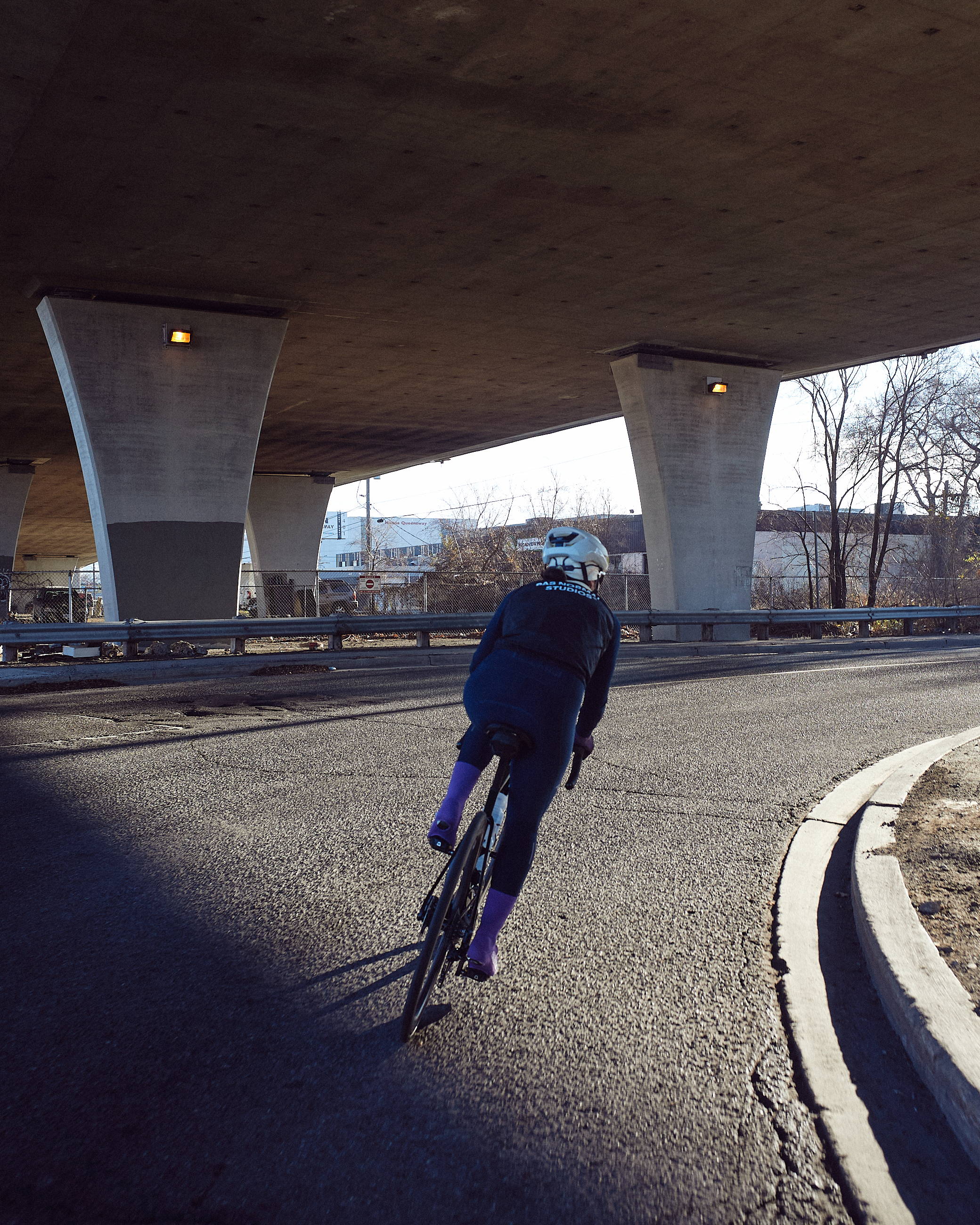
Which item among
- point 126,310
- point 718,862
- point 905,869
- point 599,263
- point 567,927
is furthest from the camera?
point 126,310

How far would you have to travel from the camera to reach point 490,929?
12.6 ft

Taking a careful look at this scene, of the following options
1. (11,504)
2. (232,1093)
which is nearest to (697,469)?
(232,1093)

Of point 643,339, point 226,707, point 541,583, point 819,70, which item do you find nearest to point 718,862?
point 541,583

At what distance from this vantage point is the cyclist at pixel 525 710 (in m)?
3.79

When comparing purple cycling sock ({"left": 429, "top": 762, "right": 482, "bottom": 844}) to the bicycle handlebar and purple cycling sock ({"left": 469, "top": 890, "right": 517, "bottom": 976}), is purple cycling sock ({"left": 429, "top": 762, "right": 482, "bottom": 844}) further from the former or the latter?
the bicycle handlebar

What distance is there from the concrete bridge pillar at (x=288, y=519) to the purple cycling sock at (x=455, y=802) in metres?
38.8

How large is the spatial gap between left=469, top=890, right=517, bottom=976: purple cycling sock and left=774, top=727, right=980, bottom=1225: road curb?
107 cm

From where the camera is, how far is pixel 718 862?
18.7 feet

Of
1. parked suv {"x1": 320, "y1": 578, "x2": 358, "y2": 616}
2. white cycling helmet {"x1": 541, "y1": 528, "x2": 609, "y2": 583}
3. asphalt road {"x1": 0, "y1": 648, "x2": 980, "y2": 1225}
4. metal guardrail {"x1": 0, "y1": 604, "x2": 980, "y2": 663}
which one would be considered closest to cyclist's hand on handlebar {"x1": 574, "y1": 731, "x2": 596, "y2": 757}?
white cycling helmet {"x1": 541, "y1": 528, "x2": 609, "y2": 583}

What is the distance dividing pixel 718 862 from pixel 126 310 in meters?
17.1

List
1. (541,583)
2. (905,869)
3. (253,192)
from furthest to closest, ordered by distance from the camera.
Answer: (253,192)
(905,869)
(541,583)

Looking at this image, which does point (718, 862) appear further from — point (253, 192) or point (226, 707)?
point (253, 192)

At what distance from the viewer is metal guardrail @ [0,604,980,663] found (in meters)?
17.0

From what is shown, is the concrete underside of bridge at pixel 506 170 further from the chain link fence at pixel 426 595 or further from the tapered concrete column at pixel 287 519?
the tapered concrete column at pixel 287 519
